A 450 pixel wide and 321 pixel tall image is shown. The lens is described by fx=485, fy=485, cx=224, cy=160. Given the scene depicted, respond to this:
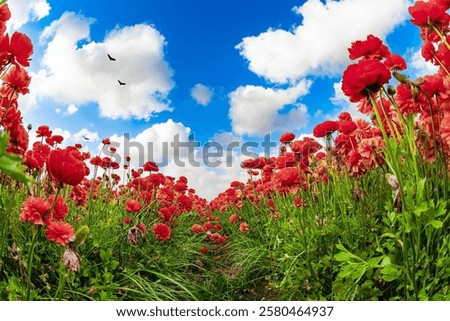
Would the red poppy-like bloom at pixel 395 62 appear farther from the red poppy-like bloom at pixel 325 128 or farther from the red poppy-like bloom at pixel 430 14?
the red poppy-like bloom at pixel 325 128

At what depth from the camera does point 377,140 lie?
10.4ft

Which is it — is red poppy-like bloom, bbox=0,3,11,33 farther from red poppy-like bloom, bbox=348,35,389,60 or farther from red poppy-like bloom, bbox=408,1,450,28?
red poppy-like bloom, bbox=408,1,450,28

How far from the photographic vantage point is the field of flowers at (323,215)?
2.29 metres

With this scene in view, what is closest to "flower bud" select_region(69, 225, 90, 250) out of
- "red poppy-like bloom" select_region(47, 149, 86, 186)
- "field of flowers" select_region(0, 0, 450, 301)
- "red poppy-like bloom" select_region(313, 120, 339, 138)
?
"field of flowers" select_region(0, 0, 450, 301)

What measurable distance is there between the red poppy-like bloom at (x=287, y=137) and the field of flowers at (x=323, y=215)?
2cm

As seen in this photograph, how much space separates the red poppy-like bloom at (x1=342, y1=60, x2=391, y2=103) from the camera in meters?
2.09

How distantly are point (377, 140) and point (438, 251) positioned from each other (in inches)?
37.7

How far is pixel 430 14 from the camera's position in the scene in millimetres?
2715

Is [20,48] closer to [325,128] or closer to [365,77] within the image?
[365,77]

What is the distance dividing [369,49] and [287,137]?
154 cm

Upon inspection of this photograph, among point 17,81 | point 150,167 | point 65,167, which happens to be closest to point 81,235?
point 65,167
